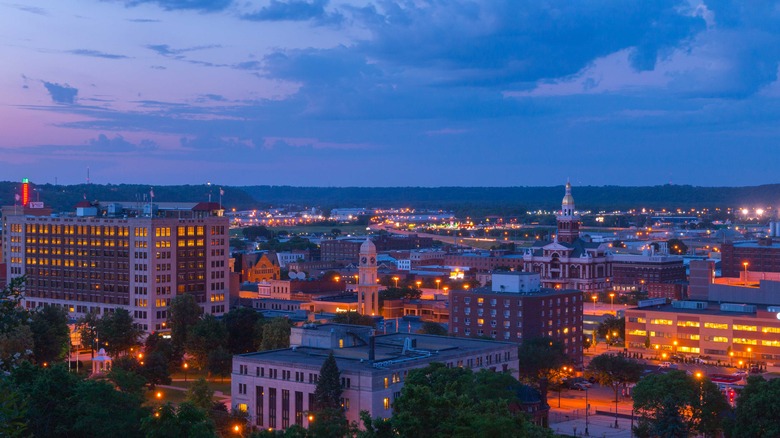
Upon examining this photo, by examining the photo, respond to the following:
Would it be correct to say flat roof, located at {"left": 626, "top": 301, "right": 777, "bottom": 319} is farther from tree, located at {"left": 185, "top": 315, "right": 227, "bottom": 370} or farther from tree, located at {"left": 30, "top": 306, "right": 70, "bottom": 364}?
tree, located at {"left": 30, "top": 306, "right": 70, "bottom": 364}

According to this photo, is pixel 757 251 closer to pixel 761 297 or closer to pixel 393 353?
pixel 761 297

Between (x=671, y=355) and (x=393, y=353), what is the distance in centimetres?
4595

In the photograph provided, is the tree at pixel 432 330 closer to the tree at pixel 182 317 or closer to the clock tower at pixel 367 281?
the clock tower at pixel 367 281

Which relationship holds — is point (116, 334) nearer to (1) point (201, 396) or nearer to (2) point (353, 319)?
(2) point (353, 319)

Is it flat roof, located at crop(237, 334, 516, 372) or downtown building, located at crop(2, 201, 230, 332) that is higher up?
downtown building, located at crop(2, 201, 230, 332)

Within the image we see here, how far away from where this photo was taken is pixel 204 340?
100250 mm

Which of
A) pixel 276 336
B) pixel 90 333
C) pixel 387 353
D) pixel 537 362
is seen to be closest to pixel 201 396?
pixel 387 353

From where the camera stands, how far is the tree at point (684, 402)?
225ft

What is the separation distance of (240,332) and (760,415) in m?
57.1

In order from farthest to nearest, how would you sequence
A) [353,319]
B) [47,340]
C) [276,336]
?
[353,319] < [47,340] < [276,336]

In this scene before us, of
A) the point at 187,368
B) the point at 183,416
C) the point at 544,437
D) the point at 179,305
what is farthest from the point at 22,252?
the point at 544,437

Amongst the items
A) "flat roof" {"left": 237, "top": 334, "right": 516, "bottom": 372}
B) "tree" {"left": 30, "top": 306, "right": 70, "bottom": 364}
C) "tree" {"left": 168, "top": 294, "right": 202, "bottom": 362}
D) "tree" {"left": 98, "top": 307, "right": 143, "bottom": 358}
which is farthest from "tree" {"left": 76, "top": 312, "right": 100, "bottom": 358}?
"flat roof" {"left": 237, "top": 334, "right": 516, "bottom": 372}

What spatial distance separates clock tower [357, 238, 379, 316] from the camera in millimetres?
129750

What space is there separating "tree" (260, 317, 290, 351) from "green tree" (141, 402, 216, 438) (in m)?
41.5
